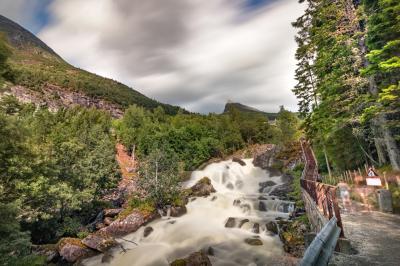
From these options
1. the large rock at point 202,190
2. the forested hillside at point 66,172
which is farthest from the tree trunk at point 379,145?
the forested hillside at point 66,172

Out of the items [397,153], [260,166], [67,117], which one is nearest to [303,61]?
[397,153]

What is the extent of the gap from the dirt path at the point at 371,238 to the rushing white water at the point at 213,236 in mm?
5238

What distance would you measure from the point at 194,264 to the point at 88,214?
66.7ft

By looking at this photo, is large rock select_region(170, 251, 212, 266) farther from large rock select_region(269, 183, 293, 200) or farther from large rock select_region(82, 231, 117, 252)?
large rock select_region(269, 183, 293, 200)

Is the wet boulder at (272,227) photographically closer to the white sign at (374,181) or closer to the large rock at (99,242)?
the white sign at (374,181)

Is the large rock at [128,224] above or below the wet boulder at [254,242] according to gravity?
above

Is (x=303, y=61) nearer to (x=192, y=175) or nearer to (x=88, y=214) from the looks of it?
(x=192, y=175)

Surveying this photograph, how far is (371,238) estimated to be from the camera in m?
8.41

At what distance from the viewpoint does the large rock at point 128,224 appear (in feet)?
77.9

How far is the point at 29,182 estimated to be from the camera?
20.1 meters

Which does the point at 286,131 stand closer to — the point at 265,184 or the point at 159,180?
the point at 265,184

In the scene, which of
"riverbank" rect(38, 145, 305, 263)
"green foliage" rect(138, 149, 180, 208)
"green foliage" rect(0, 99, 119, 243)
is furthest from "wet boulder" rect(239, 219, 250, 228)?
"green foliage" rect(0, 99, 119, 243)

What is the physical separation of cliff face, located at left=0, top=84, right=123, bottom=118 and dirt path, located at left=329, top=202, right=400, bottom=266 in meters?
94.9

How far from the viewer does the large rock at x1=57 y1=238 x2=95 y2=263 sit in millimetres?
18688
